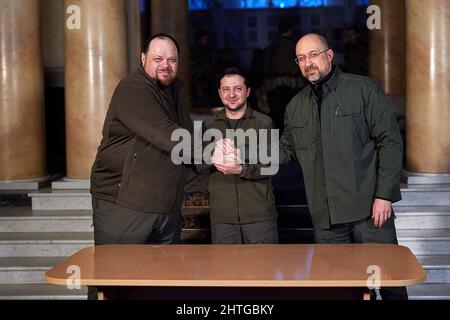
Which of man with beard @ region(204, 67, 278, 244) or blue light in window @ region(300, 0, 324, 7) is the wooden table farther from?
blue light in window @ region(300, 0, 324, 7)

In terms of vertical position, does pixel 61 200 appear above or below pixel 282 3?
Answer: below

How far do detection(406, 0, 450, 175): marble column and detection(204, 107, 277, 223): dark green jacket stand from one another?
9.03 feet

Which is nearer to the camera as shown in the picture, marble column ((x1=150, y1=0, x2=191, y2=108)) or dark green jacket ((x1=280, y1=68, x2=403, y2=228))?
dark green jacket ((x1=280, y1=68, x2=403, y2=228))

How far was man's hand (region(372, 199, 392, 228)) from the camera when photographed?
4.19 m

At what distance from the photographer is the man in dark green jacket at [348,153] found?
13.8 feet

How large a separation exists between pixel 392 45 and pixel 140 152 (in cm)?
673

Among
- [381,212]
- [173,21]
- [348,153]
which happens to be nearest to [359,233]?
[381,212]

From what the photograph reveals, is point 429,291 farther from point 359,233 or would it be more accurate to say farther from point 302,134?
point 302,134

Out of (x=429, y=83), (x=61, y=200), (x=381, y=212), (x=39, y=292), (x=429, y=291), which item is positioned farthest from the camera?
(x=61, y=200)

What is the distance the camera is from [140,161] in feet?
13.9

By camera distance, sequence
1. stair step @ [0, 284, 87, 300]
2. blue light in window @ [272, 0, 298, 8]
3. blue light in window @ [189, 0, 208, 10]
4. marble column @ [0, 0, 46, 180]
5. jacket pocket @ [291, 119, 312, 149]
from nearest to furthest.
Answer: jacket pocket @ [291, 119, 312, 149]
stair step @ [0, 284, 87, 300]
marble column @ [0, 0, 46, 180]
blue light in window @ [189, 0, 208, 10]
blue light in window @ [272, 0, 298, 8]

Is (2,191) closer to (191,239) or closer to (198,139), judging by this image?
(191,239)

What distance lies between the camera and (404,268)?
3.24 meters

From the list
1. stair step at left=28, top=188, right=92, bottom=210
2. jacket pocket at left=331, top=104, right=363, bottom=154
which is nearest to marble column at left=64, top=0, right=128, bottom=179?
stair step at left=28, top=188, right=92, bottom=210
